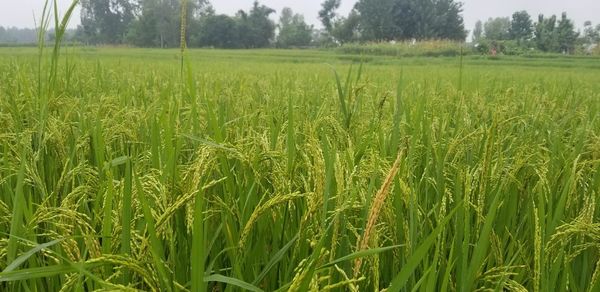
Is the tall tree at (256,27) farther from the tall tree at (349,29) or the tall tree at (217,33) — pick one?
the tall tree at (349,29)

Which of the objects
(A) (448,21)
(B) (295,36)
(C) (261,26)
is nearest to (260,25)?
(C) (261,26)

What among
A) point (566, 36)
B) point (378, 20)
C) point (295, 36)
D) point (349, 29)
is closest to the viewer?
point (566, 36)

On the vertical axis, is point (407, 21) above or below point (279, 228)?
above

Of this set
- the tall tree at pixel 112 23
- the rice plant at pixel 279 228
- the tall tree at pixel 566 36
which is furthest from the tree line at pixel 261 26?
the rice plant at pixel 279 228

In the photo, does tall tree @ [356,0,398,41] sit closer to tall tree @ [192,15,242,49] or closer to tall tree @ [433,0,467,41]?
tall tree @ [433,0,467,41]

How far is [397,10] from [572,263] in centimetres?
5596

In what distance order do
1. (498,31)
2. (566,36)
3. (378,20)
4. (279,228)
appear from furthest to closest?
(378,20), (498,31), (566,36), (279,228)

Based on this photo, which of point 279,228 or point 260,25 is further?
point 260,25

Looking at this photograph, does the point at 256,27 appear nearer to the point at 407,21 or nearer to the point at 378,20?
the point at 378,20

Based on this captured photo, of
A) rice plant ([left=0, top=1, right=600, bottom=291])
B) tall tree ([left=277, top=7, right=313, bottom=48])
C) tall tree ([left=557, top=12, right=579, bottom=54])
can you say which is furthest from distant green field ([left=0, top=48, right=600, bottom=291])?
tall tree ([left=277, top=7, right=313, bottom=48])

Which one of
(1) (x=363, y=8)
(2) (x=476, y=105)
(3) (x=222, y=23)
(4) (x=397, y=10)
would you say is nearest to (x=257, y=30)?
(3) (x=222, y=23)

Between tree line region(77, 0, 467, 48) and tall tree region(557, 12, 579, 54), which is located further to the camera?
tree line region(77, 0, 467, 48)

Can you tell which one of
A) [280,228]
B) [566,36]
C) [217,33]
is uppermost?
[217,33]

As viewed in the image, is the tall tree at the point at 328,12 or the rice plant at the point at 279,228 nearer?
the rice plant at the point at 279,228
